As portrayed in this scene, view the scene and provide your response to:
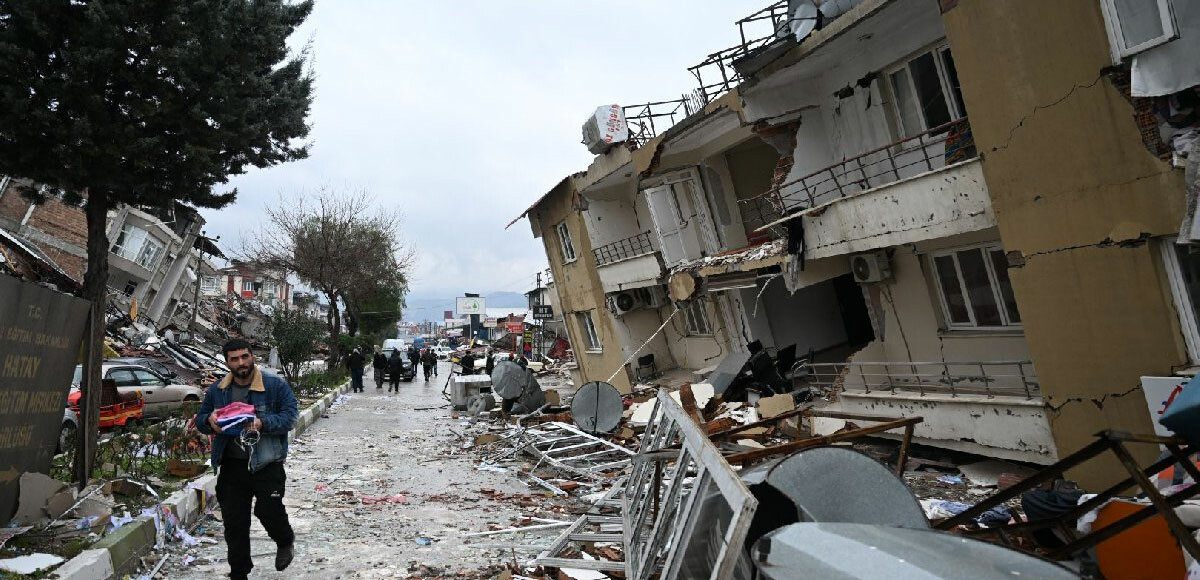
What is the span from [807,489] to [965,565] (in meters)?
1.09

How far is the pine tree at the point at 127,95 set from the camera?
26.0 feet

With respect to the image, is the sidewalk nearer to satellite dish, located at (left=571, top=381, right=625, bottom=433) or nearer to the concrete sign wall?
the concrete sign wall

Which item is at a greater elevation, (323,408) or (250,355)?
(250,355)

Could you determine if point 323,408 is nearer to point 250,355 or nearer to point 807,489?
point 250,355

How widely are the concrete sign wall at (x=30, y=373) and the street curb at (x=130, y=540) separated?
0.77m

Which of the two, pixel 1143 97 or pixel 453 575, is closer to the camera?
pixel 453 575

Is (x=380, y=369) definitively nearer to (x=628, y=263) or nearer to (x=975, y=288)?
(x=628, y=263)

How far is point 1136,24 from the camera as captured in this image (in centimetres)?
601

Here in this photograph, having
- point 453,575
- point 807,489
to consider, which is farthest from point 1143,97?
point 453,575

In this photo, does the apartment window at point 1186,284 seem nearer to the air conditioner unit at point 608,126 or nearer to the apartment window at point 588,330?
the air conditioner unit at point 608,126

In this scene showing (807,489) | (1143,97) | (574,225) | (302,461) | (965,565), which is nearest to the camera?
(965,565)

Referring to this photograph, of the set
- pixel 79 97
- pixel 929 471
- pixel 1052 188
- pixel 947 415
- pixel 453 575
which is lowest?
pixel 929 471

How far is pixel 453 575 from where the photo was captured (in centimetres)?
521

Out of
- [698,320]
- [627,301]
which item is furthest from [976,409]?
[627,301]
